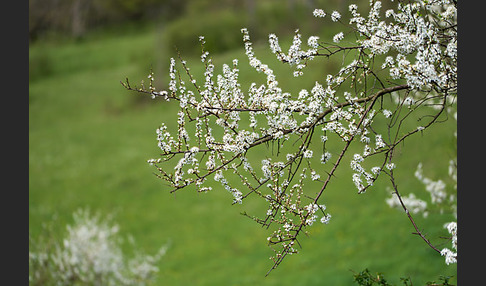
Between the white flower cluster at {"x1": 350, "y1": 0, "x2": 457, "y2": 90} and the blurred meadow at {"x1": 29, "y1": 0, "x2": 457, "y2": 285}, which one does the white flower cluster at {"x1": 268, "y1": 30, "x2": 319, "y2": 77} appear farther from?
the blurred meadow at {"x1": 29, "y1": 0, "x2": 457, "y2": 285}

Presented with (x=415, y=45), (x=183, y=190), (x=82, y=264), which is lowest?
(x=415, y=45)

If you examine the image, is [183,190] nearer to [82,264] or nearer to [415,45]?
[82,264]

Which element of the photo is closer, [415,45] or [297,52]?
[415,45]

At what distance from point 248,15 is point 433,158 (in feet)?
78.1

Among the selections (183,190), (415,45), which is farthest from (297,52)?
(183,190)

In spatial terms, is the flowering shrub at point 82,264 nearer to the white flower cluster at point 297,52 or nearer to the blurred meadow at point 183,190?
the blurred meadow at point 183,190

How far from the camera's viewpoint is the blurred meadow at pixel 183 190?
13.2 metres

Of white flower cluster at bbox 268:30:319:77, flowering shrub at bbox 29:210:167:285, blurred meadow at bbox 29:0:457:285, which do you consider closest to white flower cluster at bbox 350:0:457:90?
white flower cluster at bbox 268:30:319:77

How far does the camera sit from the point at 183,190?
20.4m

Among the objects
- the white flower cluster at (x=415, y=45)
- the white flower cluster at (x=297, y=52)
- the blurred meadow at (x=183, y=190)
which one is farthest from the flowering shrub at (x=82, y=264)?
the white flower cluster at (x=415, y=45)

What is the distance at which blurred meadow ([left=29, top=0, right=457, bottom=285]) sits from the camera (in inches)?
520

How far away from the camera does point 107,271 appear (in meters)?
11.7

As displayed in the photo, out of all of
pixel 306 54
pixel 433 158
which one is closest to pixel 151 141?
pixel 433 158

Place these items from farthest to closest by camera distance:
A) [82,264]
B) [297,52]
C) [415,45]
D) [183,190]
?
[183,190]
[82,264]
[297,52]
[415,45]
